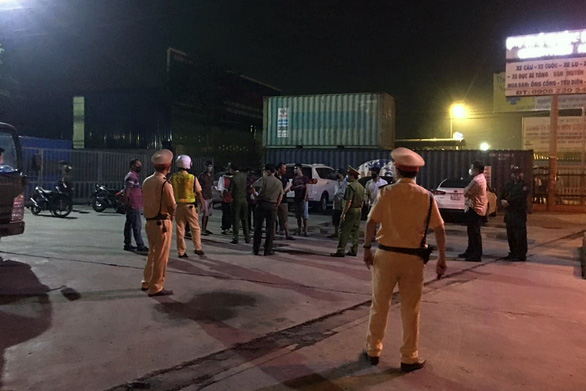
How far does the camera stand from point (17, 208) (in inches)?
365

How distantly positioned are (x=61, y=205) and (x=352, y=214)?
10.6 m

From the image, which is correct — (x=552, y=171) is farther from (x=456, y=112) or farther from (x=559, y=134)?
A: (x=456, y=112)

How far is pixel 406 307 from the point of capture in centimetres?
462

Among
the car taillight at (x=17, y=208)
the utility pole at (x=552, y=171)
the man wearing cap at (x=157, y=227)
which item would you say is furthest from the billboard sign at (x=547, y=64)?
the car taillight at (x=17, y=208)

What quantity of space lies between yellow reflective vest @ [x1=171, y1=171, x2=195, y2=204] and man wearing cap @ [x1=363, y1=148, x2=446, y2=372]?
547cm

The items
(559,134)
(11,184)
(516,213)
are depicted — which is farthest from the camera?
(559,134)

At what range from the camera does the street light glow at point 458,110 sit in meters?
34.1

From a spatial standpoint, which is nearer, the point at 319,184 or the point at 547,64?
the point at 319,184

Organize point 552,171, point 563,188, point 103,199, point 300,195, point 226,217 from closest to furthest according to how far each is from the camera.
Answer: point 300,195 → point 226,217 → point 103,199 → point 552,171 → point 563,188

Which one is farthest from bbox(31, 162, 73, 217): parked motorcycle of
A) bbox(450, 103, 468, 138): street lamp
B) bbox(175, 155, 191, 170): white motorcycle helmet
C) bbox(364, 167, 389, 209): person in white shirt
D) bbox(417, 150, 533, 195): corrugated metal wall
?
bbox(450, 103, 468, 138): street lamp

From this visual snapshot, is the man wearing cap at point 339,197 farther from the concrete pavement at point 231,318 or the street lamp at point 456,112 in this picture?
the street lamp at point 456,112

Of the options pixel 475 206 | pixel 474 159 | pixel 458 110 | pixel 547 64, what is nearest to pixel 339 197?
pixel 475 206

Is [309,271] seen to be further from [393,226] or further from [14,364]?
[14,364]

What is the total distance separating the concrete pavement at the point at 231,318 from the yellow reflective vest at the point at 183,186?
3.41 ft
